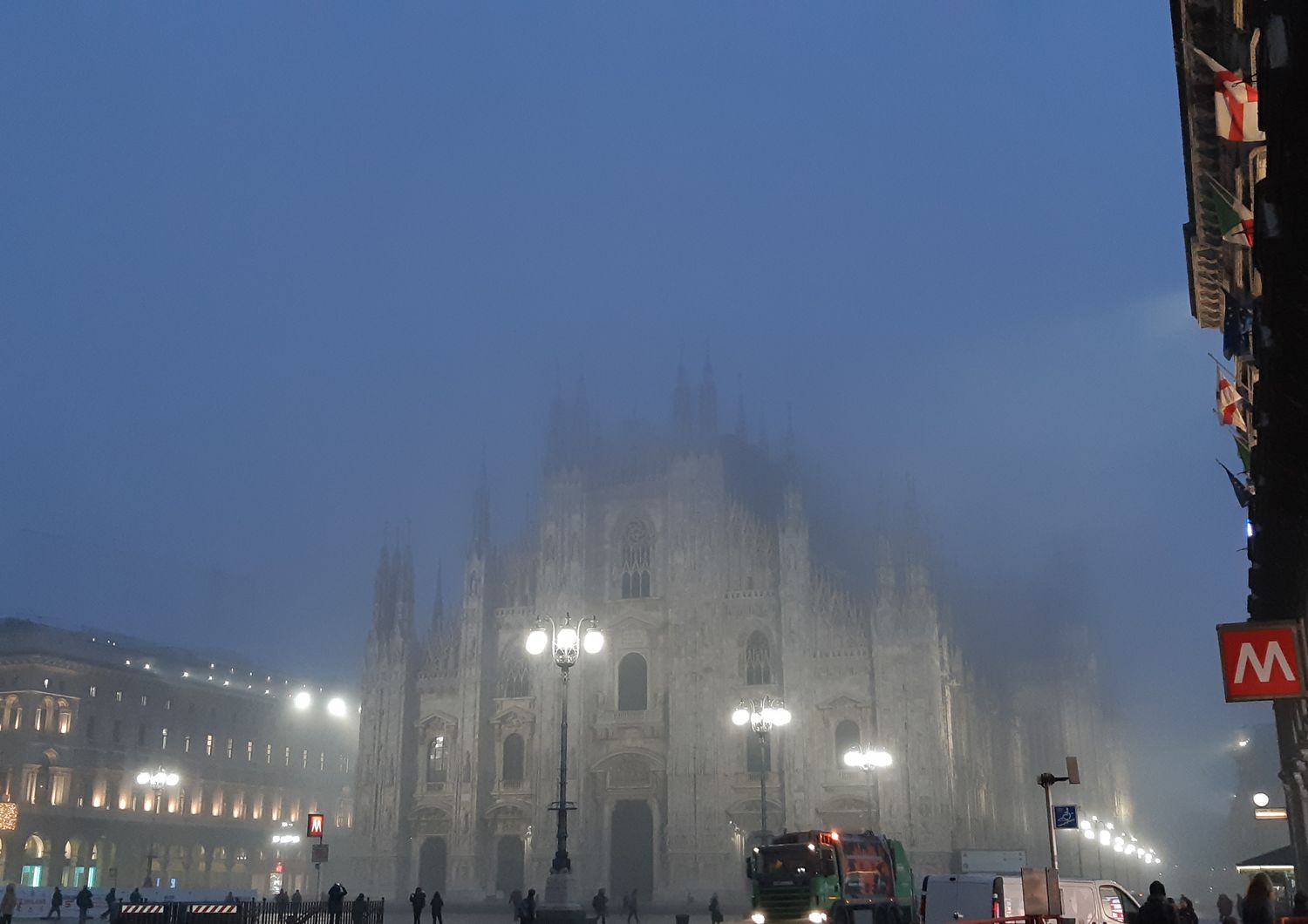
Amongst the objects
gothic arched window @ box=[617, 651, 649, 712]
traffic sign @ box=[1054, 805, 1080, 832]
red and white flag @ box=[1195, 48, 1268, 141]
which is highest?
red and white flag @ box=[1195, 48, 1268, 141]

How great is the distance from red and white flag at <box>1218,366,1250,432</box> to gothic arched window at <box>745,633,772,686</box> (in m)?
33.2

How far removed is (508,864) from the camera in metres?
56.6

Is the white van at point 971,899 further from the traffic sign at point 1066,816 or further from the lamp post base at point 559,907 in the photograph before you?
the lamp post base at point 559,907

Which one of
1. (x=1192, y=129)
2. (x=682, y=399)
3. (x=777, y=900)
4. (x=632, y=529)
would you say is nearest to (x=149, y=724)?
(x=632, y=529)

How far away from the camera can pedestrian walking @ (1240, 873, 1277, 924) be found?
45.9 ft

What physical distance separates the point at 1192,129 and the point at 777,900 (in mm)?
18828

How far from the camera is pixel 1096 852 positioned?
243 ft

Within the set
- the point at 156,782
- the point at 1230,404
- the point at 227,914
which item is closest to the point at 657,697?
the point at 156,782

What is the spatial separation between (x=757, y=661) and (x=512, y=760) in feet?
42.8

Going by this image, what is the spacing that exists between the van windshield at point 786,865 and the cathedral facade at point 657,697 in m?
21.5

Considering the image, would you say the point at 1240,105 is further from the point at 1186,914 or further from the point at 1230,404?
the point at 1186,914

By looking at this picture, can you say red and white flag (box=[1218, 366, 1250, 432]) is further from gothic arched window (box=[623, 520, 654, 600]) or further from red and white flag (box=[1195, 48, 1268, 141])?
gothic arched window (box=[623, 520, 654, 600])

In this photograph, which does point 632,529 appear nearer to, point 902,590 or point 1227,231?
point 902,590

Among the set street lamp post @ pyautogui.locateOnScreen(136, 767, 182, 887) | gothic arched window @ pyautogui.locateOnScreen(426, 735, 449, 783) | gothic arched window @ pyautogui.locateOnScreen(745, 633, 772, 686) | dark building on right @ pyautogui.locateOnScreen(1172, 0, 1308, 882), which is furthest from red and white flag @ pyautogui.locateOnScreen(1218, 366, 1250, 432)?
gothic arched window @ pyautogui.locateOnScreen(426, 735, 449, 783)
